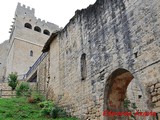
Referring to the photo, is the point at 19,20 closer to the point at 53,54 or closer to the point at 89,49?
the point at 53,54

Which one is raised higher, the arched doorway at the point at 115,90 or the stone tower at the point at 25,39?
the stone tower at the point at 25,39

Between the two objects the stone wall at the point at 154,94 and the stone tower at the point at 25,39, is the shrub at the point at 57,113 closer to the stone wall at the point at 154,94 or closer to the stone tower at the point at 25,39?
the stone wall at the point at 154,94

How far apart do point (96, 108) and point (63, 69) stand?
13.4 feet

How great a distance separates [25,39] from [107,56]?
27526mm

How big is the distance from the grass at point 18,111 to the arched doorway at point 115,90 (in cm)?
341

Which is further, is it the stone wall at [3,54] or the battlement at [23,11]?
the stone wall at [3,54]

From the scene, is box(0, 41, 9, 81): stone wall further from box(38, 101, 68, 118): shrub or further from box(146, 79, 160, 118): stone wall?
box(146, 79, 160, 118): stone wall

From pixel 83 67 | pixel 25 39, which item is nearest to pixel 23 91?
pixel 83 67

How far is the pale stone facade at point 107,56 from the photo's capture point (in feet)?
20.0

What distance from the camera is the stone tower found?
3125 centimetres

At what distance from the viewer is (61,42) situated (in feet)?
40.5

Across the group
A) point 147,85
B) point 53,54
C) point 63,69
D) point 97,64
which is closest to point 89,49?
point 97,64

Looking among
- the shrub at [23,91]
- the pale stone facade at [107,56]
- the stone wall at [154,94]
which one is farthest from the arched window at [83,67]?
the shrub at [23,91]

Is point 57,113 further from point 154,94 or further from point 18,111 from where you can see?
point 154,94
